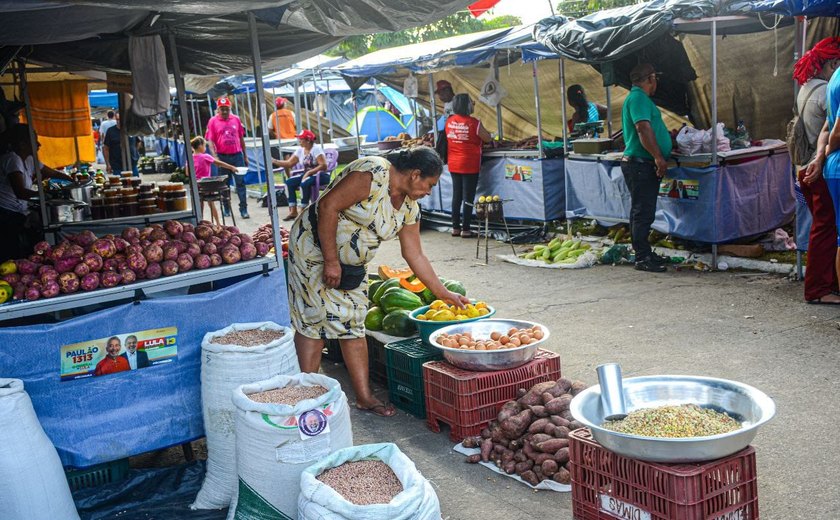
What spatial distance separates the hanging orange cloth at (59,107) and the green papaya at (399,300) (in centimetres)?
994

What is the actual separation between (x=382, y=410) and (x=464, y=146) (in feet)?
22.6

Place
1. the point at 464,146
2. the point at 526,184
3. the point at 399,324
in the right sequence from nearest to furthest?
the point at 399,324 < the point at 526,184 < the point at 464,146

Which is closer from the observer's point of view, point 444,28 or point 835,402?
point 835,402

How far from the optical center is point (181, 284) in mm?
4680

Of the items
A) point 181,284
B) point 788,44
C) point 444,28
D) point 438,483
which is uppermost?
point 444,28

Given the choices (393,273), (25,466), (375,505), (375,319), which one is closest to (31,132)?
(393,273)

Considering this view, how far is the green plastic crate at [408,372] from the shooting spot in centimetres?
532

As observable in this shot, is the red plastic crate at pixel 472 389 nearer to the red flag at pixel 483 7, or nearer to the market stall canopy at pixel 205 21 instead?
the market stall canopy at pixel 205 21

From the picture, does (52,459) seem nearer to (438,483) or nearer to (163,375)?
(163,375)

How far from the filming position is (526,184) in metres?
11.5

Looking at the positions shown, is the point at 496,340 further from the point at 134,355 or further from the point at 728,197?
the point at 728,197

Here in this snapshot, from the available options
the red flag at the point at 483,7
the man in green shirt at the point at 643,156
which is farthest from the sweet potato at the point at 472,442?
the red flag at the point at 483,7

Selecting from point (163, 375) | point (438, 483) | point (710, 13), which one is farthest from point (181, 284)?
point (710, 13)

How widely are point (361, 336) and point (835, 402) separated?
3063mm
